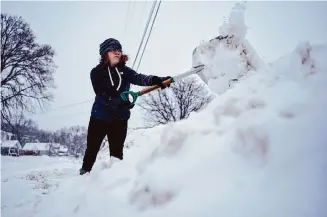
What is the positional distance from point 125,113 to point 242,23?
214cm

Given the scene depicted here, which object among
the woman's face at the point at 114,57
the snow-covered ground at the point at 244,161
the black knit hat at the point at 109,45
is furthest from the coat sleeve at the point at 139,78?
the snow-covered ground at the point at 244,161

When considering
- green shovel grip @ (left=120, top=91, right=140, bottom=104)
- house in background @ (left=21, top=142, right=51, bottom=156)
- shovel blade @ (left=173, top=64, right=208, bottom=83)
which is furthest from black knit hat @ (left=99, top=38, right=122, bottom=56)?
house in background @ (left=21, top=142, right=51, bottom=156)

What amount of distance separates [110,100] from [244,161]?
1.74 metres

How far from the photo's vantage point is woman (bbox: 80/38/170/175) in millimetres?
2463

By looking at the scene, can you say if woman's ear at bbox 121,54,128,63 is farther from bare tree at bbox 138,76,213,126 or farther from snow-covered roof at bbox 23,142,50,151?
snow-covered roof at bbox 23,142,50,151

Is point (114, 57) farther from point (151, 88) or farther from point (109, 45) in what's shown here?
point (151, 88)

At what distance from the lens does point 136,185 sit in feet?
3.83

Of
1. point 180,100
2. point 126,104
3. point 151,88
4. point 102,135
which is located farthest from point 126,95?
point 180,100

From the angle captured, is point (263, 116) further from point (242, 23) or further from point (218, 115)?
point (242, 23)

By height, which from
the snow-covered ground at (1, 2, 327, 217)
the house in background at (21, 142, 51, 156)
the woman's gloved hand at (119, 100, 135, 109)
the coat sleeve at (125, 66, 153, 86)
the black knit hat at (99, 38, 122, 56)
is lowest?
the house in background at (21, 142, 51, 156)

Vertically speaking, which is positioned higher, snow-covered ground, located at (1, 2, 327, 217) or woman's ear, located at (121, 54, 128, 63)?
woman's ear, located at (121, 54, 128, 63)

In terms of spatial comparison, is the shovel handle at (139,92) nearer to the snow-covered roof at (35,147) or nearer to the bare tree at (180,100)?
the bare tree at (180,100)

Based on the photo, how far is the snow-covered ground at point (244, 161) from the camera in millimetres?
778

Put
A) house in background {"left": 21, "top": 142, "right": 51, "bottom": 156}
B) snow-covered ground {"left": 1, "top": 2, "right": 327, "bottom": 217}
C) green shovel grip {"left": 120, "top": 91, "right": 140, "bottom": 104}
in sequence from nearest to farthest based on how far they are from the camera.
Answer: snow-covered ground {"left": 1, "top": 2, "right": 327, "bottom": 217} < green shovel grip {"left": 120, "top": 91, "right": 140, "bottom": 104} < house in background {"left": 21, "top": 142, "right": 51, "bottom": 156}
